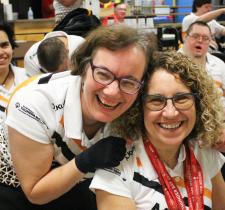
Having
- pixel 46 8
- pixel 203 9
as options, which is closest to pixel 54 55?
pixel 203 9

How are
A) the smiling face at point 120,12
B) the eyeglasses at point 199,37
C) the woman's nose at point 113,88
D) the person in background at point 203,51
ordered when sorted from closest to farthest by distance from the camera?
the woman's nose at point 113,88, the person in background at point 203,51, the eyeglasses at point 199,37, the smiling face at point 120,12

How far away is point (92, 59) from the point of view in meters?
1.37

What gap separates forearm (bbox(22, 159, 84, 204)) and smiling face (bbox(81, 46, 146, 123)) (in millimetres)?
204

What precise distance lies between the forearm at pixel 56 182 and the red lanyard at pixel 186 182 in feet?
0.89

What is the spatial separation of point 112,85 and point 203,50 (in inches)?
88.1

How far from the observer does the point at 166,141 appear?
4.65 feet

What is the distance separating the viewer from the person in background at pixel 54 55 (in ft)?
7.78

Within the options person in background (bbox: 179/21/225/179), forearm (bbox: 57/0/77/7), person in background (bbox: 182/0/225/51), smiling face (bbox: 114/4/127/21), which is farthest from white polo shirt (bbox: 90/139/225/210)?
smiling face (bbox: 114/4/127/21)

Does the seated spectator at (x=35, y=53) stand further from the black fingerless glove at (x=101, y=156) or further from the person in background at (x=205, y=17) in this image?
the person in background at (x=205, y=17)

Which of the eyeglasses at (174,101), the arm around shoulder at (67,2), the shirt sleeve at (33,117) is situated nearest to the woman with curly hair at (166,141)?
the eyeglasses at (174,101)

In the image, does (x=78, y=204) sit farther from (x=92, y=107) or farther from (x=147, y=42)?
(x=147, y=42)

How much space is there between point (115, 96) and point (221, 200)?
67 centimetres

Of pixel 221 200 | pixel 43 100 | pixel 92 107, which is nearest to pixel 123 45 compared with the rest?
pixel 92 107

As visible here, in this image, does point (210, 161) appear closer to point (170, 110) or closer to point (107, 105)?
point (170, 110)
